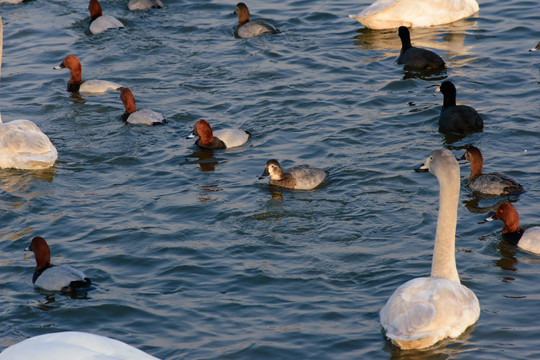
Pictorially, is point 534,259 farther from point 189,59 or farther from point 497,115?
point 189,59

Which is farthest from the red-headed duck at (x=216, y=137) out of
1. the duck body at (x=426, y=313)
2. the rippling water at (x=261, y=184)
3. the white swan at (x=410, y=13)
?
the white swan at (x=410, y=13)

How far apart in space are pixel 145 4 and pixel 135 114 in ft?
18.1

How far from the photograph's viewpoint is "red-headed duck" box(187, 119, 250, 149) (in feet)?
38.2

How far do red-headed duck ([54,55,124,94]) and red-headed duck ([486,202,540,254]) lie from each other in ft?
23.3

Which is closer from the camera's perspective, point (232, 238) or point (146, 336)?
point (146, 336)

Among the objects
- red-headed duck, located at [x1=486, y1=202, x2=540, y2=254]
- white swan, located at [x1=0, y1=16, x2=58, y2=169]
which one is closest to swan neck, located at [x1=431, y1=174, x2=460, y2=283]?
red-headed duck, located at [x1=486, y1=202, x2=540, y2=254]

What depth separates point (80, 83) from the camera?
1431 cm

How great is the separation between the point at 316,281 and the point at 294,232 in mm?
1212

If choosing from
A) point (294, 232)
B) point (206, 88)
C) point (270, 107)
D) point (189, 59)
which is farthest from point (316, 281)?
point (189, 59)

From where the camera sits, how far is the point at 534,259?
855 cm

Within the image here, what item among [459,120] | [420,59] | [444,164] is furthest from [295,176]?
[420,59]

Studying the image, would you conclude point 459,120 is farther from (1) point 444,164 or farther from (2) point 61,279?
(2) point 61,279

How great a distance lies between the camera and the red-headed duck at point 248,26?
15.8 metres

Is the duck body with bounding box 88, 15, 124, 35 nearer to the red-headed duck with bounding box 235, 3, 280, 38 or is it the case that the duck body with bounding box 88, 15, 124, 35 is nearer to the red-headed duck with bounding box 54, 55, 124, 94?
the red-headed duck with bounding box 54, 55, 124, 94
